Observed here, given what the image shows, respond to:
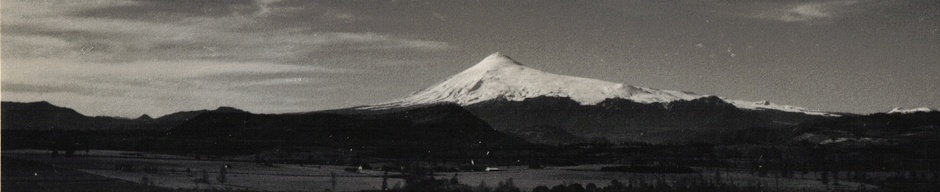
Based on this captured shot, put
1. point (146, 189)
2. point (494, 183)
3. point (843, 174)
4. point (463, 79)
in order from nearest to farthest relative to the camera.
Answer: point (146, 189), point (494, 183), point (843, 174), point (463, 79)

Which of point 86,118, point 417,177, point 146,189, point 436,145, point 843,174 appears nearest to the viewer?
point 146,189

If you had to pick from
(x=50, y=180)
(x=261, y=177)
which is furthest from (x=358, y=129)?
(x=50, y=180)

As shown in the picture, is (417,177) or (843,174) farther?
(843,174)

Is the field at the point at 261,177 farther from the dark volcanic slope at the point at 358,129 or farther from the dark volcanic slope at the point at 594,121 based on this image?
the dark volcanic slope at the point at 594,121

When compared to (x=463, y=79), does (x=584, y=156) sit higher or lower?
lower

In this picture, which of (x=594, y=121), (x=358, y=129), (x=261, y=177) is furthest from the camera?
(x=594, y=121)

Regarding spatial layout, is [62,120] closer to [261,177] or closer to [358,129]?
[358,129]

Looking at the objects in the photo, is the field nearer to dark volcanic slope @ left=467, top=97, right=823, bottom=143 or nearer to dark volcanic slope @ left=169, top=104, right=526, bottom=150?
dark volcanic slope @ left=169, top=104, right=526, bottom=150

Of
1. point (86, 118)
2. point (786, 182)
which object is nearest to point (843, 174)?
point (786, 182)

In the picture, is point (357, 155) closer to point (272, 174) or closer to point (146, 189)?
point (272, 174)
